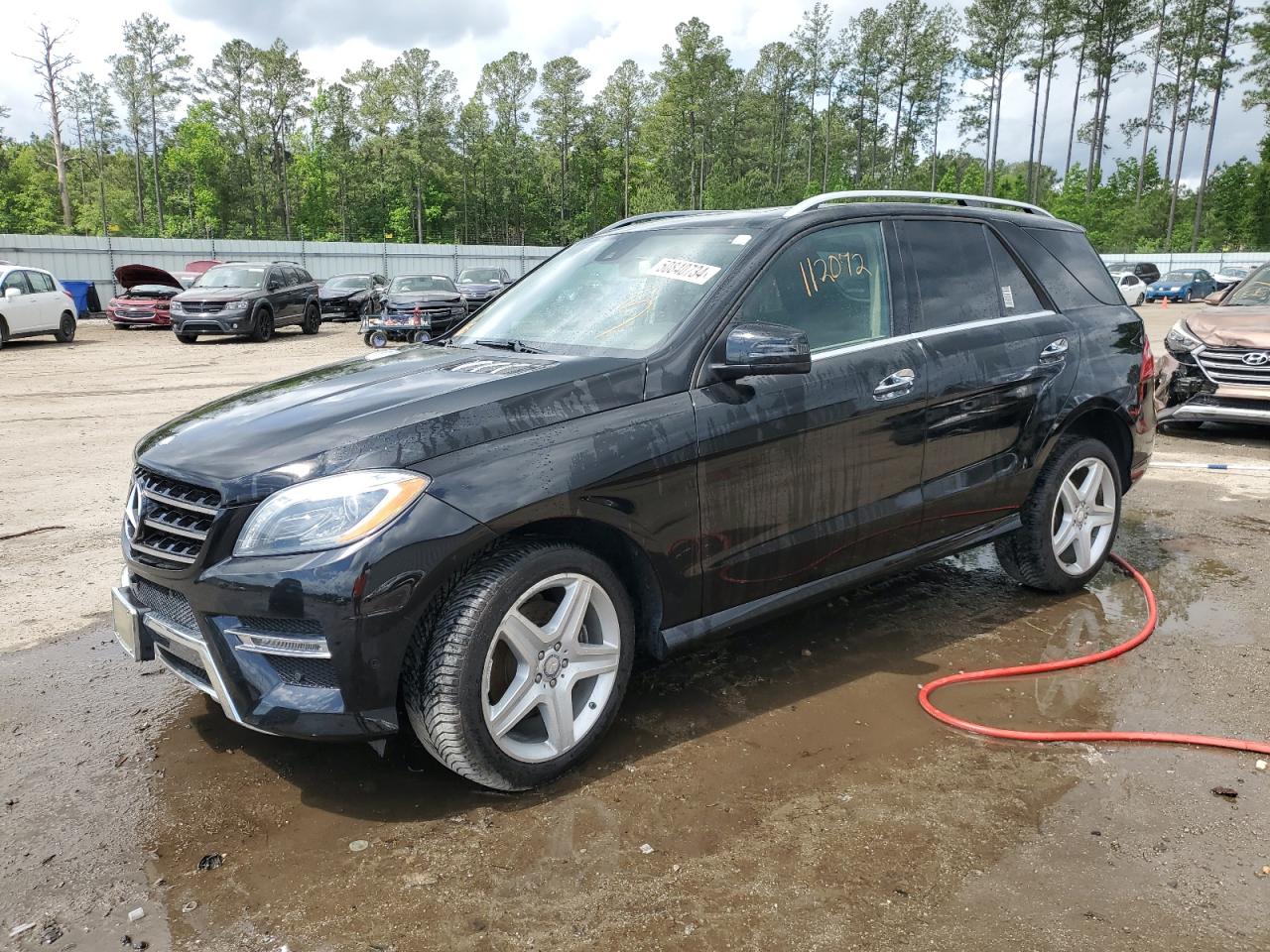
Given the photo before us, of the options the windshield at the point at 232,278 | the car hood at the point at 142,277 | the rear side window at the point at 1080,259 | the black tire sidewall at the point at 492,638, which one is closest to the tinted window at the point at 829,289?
the black tire sidewall at the point at 492,638

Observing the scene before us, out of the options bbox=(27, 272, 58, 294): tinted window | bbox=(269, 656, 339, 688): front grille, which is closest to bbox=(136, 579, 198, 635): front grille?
bbox=(269, 656, 339, 688): front grille

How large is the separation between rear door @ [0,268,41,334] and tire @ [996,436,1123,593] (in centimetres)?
2056

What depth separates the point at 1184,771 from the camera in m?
3.14

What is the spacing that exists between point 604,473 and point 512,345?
0.95 meters

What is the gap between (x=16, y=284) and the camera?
19500mm

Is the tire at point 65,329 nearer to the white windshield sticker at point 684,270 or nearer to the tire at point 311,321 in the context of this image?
the tire at point 311,321

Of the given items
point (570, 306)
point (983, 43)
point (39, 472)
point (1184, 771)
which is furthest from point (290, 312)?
point (983, 43)

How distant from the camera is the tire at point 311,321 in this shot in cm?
2306

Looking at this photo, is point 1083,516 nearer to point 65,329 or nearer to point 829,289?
point 829,289

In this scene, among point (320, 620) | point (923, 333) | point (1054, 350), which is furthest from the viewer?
point (1054, 350)

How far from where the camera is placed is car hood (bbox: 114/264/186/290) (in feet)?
89.1

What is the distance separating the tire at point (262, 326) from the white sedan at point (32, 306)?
3.87m

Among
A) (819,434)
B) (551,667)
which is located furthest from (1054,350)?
(551,667)

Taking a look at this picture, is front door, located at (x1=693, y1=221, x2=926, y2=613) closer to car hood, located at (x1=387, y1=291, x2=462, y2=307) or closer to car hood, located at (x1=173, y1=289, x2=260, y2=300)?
car hood, located at (x1=387, y1=291, x2=462, y2=307)
